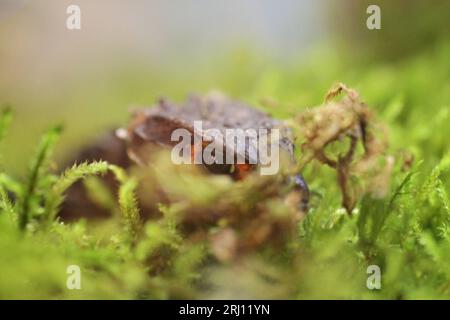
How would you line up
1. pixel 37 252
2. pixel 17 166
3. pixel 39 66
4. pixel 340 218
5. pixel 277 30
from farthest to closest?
pixel 277 30
pixel 39 66
pixel 17 166
pixel 340 218
pixel 37 252

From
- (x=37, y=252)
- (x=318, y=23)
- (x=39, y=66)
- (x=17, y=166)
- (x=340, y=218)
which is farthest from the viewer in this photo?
(x=39, y=66)

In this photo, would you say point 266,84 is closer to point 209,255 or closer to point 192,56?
point 209,255

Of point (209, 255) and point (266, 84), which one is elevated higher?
point (266, 84)

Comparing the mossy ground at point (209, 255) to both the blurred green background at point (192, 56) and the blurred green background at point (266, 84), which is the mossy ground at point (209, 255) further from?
the blurred green background at point (192, 56)

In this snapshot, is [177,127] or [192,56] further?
[192,56]

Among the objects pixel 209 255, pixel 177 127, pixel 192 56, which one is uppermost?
pixel 192 56

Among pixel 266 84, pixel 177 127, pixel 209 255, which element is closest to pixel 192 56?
pixel 266 84

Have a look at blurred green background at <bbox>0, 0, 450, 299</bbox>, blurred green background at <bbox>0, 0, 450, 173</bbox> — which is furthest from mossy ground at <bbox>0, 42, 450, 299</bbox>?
blurred green background at <bbox>0, 0, 450, 173</bbox>

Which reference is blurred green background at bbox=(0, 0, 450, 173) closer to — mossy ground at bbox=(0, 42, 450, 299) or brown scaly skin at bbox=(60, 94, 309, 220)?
brown scaly skin at bbox=(60, 94, 309, 220)

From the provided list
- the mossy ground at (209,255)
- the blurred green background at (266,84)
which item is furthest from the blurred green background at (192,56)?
the mossy ground at (209,255)
